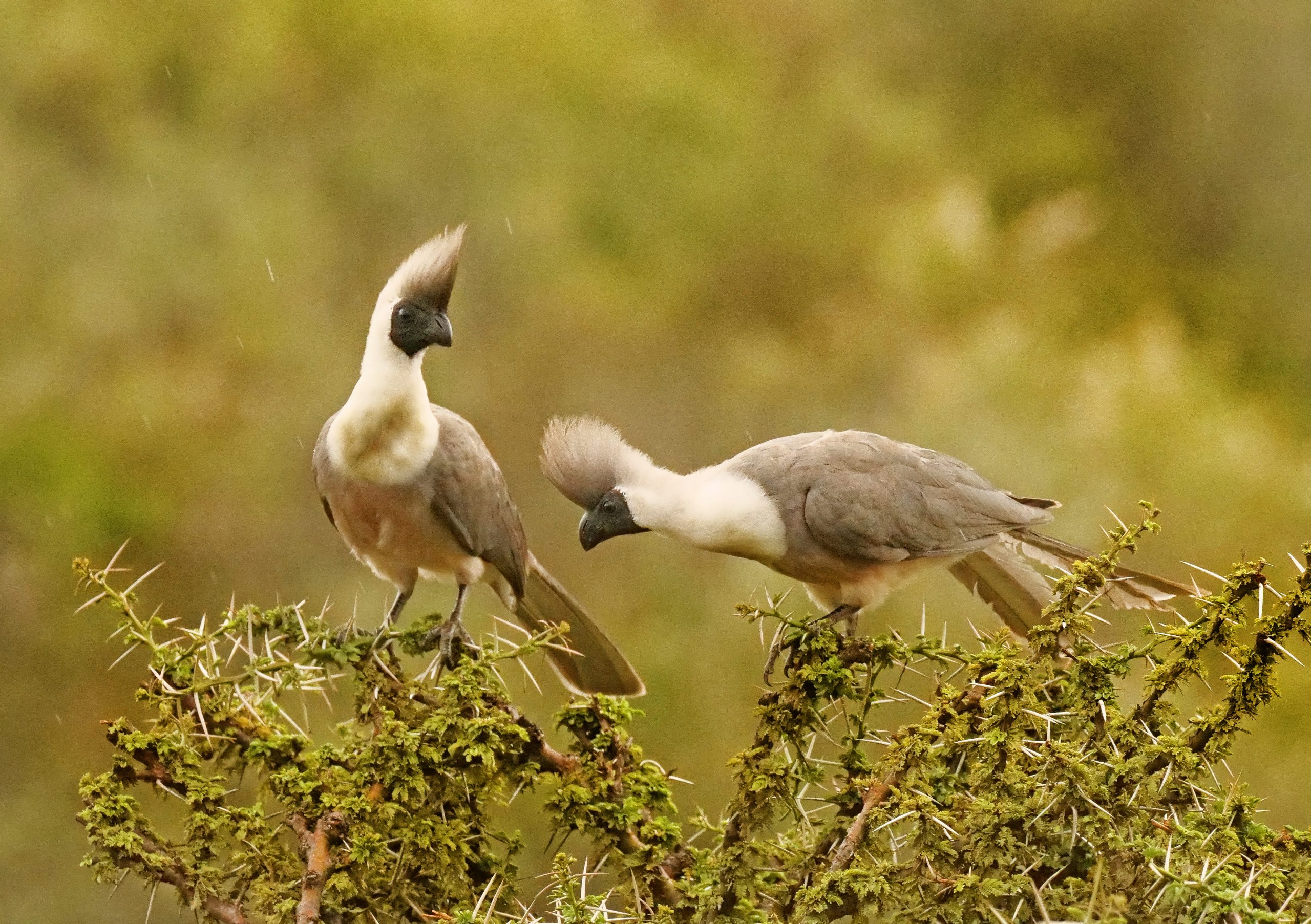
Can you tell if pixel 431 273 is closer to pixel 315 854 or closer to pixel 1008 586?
pixel 315 854

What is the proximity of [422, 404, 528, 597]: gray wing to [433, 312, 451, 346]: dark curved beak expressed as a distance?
384mm

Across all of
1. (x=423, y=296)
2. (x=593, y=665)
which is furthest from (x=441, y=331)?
(x=593, y=665)

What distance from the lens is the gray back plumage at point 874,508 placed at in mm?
2178

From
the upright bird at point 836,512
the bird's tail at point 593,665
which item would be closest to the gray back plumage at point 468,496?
the bird's tail at point 593,665

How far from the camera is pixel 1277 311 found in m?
4.73

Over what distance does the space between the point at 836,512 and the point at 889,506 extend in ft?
0.32

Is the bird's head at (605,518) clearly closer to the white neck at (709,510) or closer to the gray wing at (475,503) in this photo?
the white neck at (709,510)

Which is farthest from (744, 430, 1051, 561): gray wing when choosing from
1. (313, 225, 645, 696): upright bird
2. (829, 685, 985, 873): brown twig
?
(829, 685, 985, 873): brown twig

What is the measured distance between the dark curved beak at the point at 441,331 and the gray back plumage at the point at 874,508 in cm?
54

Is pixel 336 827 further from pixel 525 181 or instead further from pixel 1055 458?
pixel 525 181

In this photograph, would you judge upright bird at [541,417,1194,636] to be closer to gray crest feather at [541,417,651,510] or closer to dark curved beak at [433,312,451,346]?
gray crest feather at [541,417,651,510]

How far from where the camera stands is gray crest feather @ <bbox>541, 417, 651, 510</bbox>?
201 centimetres

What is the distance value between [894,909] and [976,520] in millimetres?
1099

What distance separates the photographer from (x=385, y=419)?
2.16 metres
